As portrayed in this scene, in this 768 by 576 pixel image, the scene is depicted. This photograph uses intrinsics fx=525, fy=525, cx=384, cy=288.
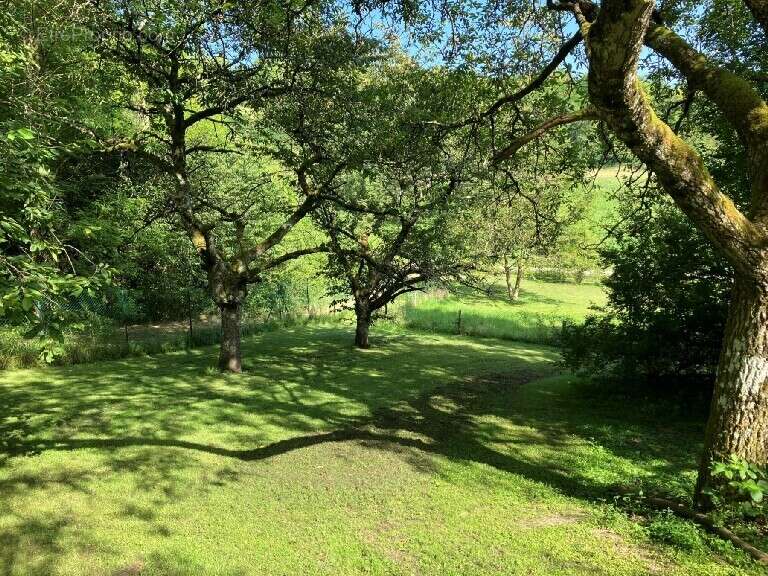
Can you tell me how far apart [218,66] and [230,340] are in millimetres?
5630

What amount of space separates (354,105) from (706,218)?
6416 millimetres

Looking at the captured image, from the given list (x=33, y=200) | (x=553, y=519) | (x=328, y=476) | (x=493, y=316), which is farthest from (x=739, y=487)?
(x=493, y=316)

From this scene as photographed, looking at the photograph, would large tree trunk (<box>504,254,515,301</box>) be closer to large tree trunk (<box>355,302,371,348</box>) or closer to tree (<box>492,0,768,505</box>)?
large tree trunk (<box>355,302,371,348</box>)

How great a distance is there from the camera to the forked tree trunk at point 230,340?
439 inches

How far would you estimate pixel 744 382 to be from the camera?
4.22 meters

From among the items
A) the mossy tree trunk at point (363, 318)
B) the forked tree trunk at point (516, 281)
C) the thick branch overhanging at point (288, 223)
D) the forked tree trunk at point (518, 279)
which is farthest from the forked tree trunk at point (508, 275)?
the thick branch overhanging at point (288, 223)

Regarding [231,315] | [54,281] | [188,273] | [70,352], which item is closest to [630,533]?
[54,281]

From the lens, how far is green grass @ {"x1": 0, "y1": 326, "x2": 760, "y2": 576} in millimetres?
4188

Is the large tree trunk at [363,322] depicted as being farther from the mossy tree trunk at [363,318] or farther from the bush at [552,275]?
the bush at [552,275]

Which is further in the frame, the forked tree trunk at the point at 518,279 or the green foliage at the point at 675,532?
the forked tree trunk at the point at 518,279

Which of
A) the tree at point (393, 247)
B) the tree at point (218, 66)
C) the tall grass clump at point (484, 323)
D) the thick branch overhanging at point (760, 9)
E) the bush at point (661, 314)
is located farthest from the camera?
the tall grass clump at point (484, 323)

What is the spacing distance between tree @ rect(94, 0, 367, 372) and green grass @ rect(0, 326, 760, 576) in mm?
2543

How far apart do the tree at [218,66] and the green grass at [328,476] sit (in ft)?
8.34

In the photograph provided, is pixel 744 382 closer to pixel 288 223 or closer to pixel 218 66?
pixel 218 66
